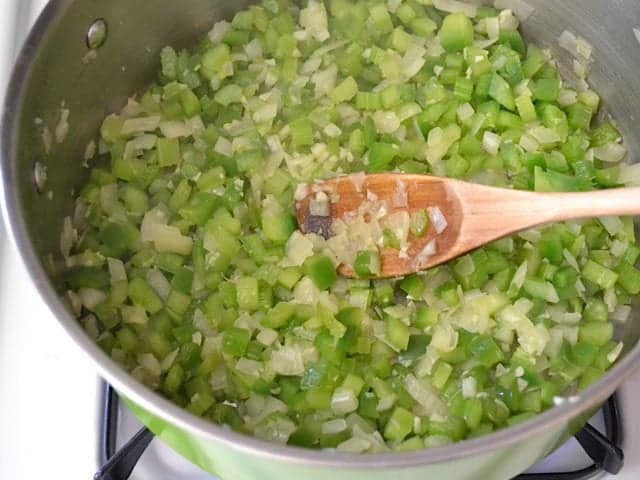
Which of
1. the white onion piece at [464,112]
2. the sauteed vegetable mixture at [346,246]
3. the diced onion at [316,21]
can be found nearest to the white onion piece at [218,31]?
the sauteed vegetable mixture at [346,246]

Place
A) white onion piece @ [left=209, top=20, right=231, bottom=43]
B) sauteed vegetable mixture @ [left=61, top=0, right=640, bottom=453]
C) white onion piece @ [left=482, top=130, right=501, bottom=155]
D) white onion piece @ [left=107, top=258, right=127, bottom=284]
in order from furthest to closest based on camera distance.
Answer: white onion piece @ [left=209, top=20, right=231, bottom=43] → white onion piece @ [left=482, top=130, right=501, bottom=155] → white onion piece @ [left=107, top=258, right=127, bottom=284] → sauteed vegetable mixture @ [left=61, top=0, right=640, bottom=453]

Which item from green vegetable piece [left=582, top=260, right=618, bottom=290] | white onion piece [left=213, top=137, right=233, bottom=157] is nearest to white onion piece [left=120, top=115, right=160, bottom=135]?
white onion piece [left=213, top=137, right=233, bottom=157]

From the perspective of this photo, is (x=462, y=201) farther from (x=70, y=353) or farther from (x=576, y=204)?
(x=70, y=353)

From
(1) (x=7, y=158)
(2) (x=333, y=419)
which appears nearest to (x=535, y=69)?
(2) (x=333, y=419)

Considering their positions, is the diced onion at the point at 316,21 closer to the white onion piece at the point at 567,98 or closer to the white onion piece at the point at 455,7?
the white onion piece at the point at 455,7

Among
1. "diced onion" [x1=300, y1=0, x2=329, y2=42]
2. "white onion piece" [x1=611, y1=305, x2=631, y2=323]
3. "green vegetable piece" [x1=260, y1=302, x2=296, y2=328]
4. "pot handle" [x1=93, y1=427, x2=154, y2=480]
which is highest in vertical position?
"diced onion" [x1=300, y1=0, x2=329, y2=42]

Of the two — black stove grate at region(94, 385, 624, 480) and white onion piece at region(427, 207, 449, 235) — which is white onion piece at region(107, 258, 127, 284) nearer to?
black stove grate at region(94, 385, 624, 480)

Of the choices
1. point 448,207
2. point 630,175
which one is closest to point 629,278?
point 630,175
